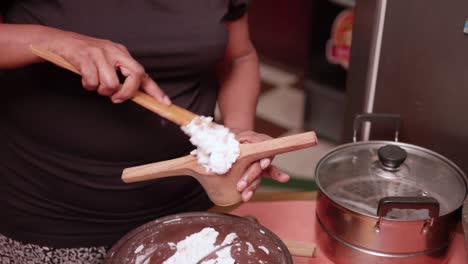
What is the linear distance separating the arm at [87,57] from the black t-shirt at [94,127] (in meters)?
0.09

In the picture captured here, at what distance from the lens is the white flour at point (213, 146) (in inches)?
29.9

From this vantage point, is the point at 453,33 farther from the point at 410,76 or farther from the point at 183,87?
the point at 183,87

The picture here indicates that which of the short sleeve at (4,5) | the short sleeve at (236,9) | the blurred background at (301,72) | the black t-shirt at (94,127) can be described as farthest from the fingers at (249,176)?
the blurred background at (301,72)

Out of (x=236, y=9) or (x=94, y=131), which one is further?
(x=236, y=9)

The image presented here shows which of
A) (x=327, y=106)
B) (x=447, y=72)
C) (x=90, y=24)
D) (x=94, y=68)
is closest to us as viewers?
(x=94, y=68)

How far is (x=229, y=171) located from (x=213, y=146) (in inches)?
1.8

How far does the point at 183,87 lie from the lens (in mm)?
960

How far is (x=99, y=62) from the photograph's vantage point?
2.37ft

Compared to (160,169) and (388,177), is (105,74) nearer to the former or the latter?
(160,169)

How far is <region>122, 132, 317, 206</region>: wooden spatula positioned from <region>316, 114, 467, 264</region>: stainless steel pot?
0.41 feet

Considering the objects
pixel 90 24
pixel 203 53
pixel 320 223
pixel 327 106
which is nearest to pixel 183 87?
pixel 203 53

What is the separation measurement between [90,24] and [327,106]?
1740 mm

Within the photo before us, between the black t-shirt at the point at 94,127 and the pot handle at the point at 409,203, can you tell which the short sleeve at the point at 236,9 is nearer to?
the black t-shirt at the point at 94,127

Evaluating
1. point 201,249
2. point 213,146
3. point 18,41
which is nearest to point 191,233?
point 201,249
